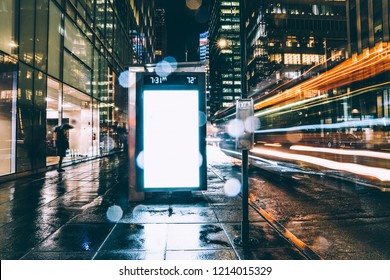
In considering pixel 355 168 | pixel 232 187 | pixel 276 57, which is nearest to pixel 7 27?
pixel 232 187

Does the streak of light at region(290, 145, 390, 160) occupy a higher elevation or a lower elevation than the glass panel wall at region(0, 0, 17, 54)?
lower

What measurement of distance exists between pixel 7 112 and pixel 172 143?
8046mm

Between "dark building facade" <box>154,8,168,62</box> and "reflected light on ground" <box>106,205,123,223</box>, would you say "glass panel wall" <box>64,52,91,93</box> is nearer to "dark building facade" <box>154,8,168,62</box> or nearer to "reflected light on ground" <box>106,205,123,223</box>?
"reflected light on ground" <box>106,205,123,223</box>

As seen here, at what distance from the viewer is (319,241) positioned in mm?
5020

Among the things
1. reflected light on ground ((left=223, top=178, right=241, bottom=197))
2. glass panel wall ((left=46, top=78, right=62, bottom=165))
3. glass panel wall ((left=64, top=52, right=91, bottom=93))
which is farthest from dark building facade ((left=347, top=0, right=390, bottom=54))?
glass panel wall ((left=46, top=78, right=62, bottom=165))

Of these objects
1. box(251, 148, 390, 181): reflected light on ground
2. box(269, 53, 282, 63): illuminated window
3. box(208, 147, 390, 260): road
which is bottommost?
box(208, 147, 390, 260): road

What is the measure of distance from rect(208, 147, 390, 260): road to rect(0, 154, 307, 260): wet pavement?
613 mm

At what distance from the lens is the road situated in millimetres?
4746

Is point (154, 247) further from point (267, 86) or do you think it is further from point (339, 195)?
point (267, 86)

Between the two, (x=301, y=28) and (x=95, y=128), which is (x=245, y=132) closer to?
(x=95, y=128)

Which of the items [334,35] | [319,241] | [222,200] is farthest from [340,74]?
[334,35]

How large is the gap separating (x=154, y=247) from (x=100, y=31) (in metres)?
23.6

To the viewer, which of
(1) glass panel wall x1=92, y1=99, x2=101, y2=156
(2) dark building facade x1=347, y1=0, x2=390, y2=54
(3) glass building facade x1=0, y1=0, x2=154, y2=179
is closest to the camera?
(3) glass building facade x1=0, y1=0, x2=154, y2=179

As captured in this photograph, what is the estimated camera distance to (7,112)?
11.9 metres
